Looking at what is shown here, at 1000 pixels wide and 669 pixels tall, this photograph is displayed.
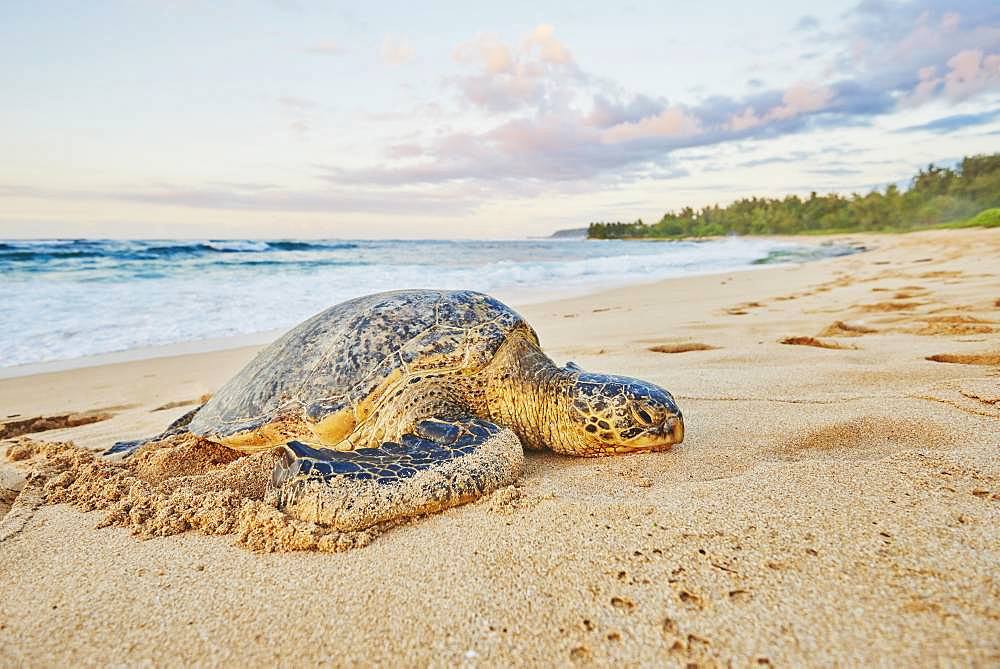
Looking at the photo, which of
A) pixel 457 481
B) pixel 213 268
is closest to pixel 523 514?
pixel 457 481

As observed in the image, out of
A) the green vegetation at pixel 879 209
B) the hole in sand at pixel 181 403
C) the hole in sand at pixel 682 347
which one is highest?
the green vegetation at pixel 879 209

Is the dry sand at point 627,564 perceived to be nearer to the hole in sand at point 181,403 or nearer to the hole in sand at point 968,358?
the hole in sand at point 968,358

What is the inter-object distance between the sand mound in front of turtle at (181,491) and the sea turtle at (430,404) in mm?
139

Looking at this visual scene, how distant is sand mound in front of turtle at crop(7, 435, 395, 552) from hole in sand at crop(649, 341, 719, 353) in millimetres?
3792

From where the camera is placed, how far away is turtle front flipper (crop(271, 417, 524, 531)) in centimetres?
202

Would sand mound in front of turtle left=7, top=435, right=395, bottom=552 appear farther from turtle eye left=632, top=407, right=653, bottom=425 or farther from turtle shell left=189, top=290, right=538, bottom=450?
turtle eye left=632, top=407, right=653, bottom=425

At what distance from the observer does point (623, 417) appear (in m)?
2.55

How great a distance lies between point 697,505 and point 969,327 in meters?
4.47

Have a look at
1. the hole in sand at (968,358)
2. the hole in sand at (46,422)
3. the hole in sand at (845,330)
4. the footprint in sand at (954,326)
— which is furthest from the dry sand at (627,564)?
the hole in sand at (845,330)

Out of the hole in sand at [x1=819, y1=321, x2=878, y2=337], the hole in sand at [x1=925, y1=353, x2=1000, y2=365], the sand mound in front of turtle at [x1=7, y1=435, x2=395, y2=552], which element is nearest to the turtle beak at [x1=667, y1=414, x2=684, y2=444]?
the sand mound in front of turtle at [x1=7, y1=435, x2=395, y2=552]

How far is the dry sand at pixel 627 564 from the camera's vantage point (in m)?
1.27

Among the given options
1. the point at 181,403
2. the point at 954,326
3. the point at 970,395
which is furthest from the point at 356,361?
the point at 954,326

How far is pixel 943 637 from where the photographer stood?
1.15m

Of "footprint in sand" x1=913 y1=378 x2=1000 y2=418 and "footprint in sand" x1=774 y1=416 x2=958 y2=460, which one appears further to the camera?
"footprint in sand" x1=913 y1=378 x2=1000 y2=418
